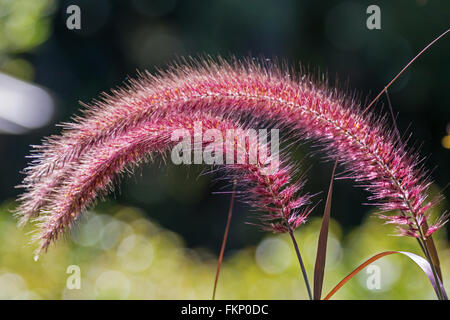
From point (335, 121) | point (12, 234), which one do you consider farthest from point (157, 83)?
point (12, 234)

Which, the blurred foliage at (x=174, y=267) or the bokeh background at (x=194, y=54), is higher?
the bokeh background at (x=194, y=54)

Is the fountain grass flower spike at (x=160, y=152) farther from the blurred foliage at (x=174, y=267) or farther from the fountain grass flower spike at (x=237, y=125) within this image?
the blurred foliage at (x=174, y=267)

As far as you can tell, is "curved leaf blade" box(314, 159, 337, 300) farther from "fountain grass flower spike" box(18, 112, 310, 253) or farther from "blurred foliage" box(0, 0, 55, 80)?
"blurred foliage" box(0, 0, 55, 80)

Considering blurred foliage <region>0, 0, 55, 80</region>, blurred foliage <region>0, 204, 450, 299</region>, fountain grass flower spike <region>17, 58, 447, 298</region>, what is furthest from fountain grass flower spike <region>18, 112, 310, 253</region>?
blurred foliage <region>0, 0, 55, 80</region>

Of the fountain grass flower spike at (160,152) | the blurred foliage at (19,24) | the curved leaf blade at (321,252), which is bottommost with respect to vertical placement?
the curved leaf blade at (321,252)

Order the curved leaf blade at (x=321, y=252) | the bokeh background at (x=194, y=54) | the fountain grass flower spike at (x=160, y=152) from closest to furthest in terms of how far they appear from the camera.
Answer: the curved leaf blade at (x=321, y=252) → the fountain grass flower spike at (x=160, y=152) → the bokeh background at (x=194, y=54)

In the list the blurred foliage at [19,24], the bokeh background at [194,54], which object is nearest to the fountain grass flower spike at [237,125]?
the bokeh background at [194,54]

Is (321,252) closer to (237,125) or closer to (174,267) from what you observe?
(237,125)

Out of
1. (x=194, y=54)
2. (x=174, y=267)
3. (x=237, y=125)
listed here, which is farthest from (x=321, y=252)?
(x=194, y=54)
